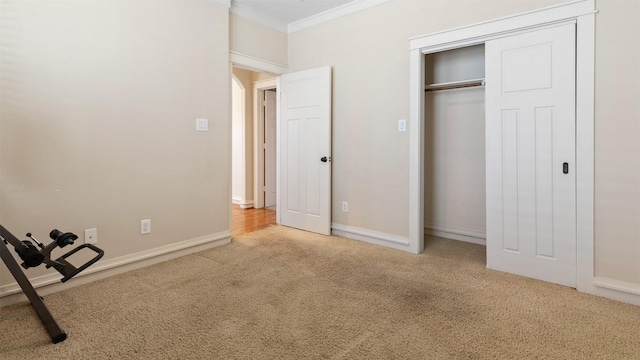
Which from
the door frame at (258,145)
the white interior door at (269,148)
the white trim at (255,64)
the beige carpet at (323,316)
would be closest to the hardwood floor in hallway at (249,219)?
the door frame at (258,145)

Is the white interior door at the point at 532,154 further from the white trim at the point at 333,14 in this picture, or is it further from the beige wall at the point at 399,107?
the white trim at the point at 333,14

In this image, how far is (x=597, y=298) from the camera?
7.51 feet

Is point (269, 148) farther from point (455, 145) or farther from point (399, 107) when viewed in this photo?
point (455, 145)

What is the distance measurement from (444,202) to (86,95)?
3591 mm

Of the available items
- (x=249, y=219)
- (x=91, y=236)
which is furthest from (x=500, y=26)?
(x=249, y=219)

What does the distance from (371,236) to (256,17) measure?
2755mm

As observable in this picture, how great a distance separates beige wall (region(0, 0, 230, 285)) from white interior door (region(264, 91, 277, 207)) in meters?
2.21

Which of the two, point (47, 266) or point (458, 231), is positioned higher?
point (47, 266)

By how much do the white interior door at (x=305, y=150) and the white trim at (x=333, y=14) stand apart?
0.56 m

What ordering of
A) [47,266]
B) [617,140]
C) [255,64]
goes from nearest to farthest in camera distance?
1. [47,266]
2. [617,140]
3. [255,64]

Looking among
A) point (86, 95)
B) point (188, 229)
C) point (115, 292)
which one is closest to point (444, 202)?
point (188, 229)

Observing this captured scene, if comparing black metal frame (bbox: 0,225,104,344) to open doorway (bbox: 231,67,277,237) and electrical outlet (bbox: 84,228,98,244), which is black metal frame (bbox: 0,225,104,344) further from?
open doorway (bbox: 231,67,277,237)

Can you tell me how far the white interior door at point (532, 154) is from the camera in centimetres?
243

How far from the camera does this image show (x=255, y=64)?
12.6ft
